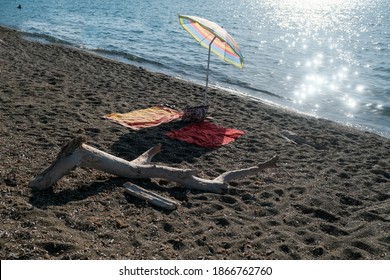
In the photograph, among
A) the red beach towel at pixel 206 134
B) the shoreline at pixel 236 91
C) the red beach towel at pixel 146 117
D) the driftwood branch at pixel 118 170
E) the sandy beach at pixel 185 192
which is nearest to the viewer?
the sandy beach at pixel 185 192

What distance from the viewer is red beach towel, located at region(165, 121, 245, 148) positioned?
27.9 feet

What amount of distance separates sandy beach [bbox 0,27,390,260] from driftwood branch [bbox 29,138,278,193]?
0.14 metres

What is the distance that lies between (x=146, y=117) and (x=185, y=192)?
365cm

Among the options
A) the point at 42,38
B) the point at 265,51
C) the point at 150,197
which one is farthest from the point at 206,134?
the point at 265,51

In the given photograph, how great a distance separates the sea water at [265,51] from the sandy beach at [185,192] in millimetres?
4395

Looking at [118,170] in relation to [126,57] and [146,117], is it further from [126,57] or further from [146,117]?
[126,57]

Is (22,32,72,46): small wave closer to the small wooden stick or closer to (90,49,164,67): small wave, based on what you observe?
(90,49,164,67): small wave

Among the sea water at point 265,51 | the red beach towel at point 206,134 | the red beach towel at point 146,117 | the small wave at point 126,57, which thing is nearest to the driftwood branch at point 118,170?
the red beach towel at point 206,134

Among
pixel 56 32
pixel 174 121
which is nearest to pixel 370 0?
pixel 56 32

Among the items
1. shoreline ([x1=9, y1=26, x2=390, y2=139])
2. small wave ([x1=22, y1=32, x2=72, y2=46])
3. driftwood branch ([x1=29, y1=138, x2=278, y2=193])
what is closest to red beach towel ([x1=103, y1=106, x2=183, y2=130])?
driftwood branch ([x1=29, y1=138, x2=278, y2=193])

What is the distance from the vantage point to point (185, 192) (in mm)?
6258

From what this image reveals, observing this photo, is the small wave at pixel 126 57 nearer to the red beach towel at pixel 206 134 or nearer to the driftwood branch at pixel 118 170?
the red beach towel at pixel 206 134

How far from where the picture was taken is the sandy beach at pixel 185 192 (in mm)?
4848

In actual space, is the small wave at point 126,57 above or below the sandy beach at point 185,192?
below
